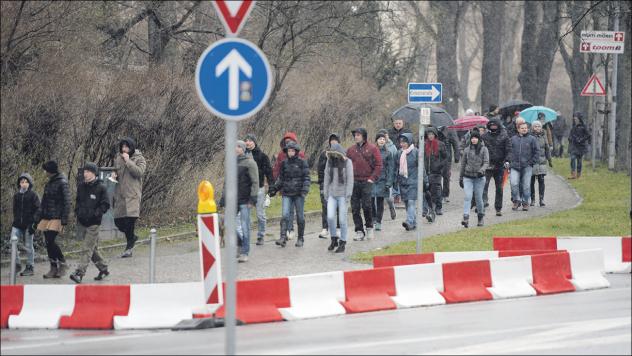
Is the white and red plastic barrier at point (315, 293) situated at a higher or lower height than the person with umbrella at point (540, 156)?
lower

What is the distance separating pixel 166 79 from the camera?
2416 cm

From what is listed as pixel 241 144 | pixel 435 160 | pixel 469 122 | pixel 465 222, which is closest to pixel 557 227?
pixel 465 222

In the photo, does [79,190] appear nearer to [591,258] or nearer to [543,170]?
[591,258]

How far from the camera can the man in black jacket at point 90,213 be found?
1750cm

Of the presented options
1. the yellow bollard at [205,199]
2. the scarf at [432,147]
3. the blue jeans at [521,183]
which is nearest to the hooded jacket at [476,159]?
the scarf at [432,147]

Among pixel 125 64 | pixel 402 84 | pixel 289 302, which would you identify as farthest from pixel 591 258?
pixel 402 84

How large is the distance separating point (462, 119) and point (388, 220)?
29.1ft

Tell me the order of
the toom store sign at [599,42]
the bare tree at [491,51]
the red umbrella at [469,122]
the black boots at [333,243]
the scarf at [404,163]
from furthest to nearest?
the bare tree at [491,51]
the red umbrella at [469,122]
the toom store sign at [599,42]
the scarf at [404,163]
the black boots at [333,243]

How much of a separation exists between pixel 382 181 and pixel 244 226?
4.21m

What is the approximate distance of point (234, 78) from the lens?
984 centimetres

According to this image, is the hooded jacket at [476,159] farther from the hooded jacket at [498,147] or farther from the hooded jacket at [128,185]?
the hooded jacket at [128,185]

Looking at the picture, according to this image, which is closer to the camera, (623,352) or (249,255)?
(623,352)

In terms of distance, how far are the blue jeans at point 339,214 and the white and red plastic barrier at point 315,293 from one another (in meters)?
5.39

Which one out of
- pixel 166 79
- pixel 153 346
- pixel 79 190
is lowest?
pixel 153 346
